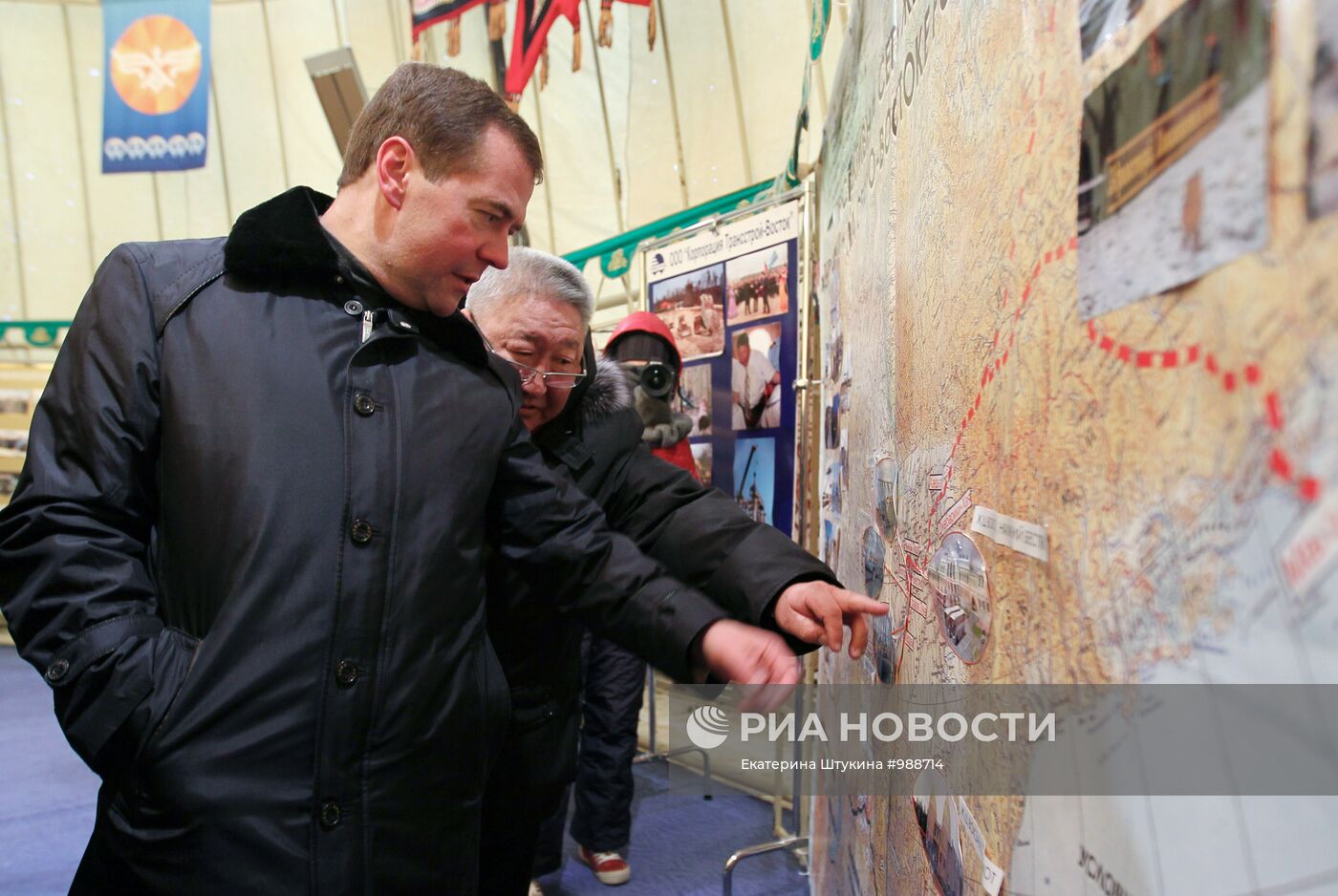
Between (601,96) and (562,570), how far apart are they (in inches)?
233

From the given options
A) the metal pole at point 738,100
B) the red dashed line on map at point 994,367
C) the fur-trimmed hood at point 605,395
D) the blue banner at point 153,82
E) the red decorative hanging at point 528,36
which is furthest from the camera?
the blue banner at point 153,82

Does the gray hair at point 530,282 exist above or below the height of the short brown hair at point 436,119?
below

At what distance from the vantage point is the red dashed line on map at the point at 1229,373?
13.3 inches

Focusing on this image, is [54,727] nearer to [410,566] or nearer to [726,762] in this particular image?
[726,762]

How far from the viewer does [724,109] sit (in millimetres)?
5211

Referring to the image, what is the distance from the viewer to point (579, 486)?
4.72 feet

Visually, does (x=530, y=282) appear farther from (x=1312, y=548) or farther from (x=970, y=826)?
(x=1312, y=548)

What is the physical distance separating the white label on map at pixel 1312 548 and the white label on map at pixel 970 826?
0.49m

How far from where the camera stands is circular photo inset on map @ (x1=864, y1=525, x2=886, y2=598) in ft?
4.33

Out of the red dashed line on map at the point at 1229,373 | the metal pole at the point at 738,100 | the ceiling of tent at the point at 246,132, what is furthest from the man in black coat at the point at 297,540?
the ceiling of tent at the point at 246,132

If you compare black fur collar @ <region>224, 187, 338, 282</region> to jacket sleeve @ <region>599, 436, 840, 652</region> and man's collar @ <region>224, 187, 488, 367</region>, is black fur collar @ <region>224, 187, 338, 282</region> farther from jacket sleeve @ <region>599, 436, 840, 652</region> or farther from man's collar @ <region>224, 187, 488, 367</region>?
jacket sleeve @ <region>599, 436, 840, 652</region>

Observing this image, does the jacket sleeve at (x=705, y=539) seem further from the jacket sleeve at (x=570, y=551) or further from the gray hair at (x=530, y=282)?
the gray hair at (x=530, y=282)

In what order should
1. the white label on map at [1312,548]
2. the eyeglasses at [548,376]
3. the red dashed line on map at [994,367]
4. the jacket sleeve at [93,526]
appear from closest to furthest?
the white label on map at [1312,548]
the red dashed line on map at [994,367]
the jacket sleeve at [93,526]
the eyeglasses at [548,376]

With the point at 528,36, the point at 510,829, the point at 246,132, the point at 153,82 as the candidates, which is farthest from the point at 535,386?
the point at 246,132
